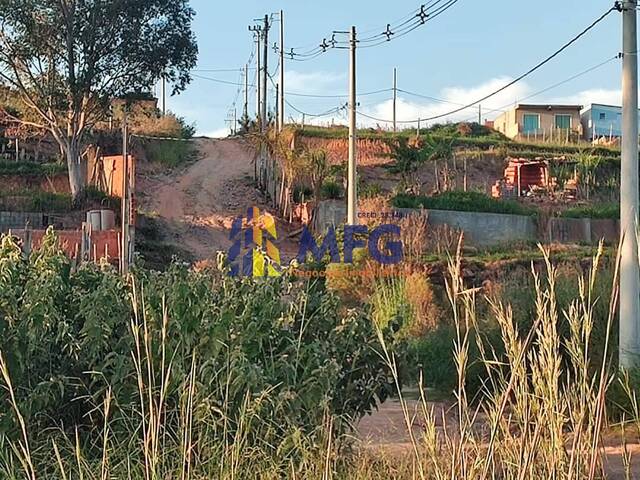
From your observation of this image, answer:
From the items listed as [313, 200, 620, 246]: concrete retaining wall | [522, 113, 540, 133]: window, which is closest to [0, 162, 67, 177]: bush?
[313, 200, 620, 246]: concrete retaining wall

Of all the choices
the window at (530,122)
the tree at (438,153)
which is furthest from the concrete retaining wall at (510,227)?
the window at (530,122)

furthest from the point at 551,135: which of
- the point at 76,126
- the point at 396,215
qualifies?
the point at 76,126

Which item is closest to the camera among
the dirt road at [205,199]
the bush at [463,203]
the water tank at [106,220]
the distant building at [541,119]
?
the water tank at [106,220]

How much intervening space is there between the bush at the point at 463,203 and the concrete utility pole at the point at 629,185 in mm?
11156

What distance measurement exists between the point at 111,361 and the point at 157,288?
64 centimetres

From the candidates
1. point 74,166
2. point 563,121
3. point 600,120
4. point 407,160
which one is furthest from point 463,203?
point 600,120

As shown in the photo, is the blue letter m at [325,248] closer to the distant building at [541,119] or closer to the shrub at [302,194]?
the shrub at [302,194]

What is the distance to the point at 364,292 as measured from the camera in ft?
39.5

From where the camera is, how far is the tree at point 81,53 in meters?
18.7

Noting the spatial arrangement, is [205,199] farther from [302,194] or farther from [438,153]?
[438,153]

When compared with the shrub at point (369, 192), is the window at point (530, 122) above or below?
above

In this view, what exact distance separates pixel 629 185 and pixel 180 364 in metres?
4.44

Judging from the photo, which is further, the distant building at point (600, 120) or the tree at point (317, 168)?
the distant building at point (600, 120)

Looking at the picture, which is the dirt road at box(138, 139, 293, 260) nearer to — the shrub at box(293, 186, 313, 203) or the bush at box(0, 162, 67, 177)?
the shrub at box(293, 186, 313, 203)
